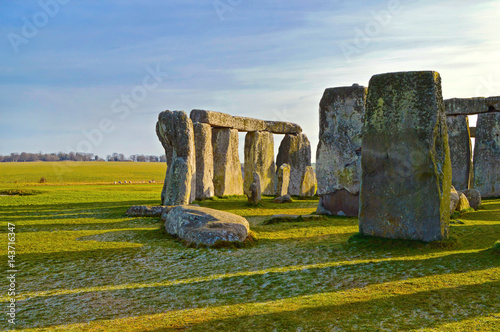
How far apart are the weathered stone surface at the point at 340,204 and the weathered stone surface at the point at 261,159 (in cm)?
1041

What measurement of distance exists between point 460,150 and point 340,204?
10.8 m

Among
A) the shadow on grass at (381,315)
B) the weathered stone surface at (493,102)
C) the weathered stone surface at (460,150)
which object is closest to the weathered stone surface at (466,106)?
the weathered stone surface at (493,102)

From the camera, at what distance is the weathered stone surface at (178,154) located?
14109mm

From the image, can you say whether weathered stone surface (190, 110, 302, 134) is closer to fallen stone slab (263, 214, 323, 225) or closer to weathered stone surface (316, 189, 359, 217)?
Answer: weathered stone surface (316, 189, 359, 217)

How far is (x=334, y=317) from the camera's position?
192 inches

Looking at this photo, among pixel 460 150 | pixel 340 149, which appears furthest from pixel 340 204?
pixel 460 150

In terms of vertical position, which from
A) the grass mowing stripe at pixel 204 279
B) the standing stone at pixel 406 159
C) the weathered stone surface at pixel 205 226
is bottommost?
the grass mowing stripe at pixel 204 279

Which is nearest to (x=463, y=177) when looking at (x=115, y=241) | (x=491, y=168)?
(x=491, y=168)

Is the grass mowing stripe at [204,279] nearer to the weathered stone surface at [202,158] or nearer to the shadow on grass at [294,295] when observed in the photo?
the shadow on grass at [294,295]

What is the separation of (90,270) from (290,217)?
256 inches

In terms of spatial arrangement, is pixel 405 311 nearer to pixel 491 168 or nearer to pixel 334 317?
pixel 334 317

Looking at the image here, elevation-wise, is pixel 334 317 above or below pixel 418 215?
below

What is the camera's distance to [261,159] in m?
24.7

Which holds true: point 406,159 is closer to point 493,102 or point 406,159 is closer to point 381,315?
point 381,315
